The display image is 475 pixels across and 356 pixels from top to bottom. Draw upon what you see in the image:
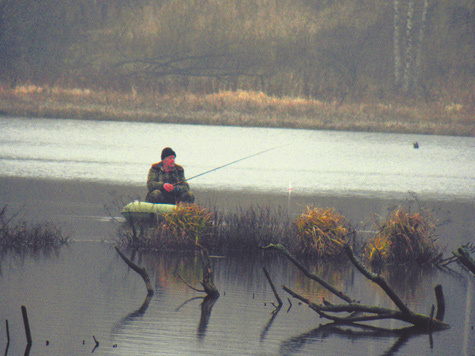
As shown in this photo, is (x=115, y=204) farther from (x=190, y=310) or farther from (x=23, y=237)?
(x=190, y=310)

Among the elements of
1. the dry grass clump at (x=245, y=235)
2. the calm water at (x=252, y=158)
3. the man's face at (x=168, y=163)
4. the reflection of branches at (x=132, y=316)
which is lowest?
the reflection of branches at (x=132, y=316)

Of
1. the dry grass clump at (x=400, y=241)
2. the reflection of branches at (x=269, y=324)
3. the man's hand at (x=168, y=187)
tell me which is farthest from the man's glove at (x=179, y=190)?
the reflection of branches at (x=269, y=324)

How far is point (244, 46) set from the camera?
5591cm

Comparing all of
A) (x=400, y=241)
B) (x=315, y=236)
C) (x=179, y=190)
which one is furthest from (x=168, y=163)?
(x=400, y=241)

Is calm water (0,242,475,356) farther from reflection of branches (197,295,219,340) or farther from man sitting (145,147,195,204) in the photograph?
man sitting (145,147,195,204)

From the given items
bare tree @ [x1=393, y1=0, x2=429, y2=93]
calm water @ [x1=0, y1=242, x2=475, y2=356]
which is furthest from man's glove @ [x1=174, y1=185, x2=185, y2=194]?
bare tree @ [x1=393, y1=0, x2=429, y2=93]

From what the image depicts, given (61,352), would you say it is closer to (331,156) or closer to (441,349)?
(441,349)

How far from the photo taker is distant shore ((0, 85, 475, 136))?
4272cm

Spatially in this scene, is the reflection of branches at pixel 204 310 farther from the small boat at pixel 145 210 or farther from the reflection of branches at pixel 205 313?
the small boat at pixel 145 210

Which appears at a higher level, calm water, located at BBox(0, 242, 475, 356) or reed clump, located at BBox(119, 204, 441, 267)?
reed clump, located at BBox(119, 204, 441, 267)

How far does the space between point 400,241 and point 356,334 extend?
11.4 feet

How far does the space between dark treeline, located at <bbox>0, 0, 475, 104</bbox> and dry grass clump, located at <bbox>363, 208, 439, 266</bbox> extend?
3601cm

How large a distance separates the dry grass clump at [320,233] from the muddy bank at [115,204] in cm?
198

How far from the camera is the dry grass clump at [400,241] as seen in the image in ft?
34.7
